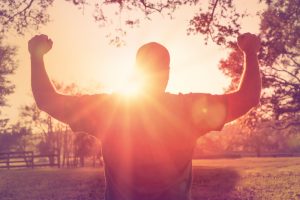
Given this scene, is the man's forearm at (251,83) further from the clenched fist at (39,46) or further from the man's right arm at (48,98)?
the clenched fist at (39,46)

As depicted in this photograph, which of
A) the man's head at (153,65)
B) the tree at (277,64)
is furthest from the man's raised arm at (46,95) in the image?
the tree at (277,64)

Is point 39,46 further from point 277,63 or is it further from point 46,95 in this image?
point 277,63

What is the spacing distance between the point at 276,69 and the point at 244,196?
1267 cm

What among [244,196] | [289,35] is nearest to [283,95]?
[289,35]

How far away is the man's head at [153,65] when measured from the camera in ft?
7.72

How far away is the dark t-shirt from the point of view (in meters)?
2.23

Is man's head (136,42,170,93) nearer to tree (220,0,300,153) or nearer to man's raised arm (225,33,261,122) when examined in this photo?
man's raised arm (225,33,261,122)

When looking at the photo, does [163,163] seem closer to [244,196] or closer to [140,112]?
[140,112]

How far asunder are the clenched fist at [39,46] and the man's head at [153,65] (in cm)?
56

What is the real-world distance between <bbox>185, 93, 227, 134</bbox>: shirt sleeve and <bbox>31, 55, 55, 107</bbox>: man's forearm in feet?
2.57

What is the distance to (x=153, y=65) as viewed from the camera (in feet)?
7.82

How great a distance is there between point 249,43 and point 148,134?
806 millimetres

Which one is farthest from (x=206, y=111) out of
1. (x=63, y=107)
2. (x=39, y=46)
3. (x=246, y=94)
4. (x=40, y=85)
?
(x=39, y=46)

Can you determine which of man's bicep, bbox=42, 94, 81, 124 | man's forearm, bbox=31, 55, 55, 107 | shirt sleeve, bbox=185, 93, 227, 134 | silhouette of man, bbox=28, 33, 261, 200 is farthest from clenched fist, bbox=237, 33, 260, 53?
man's forearm, bbox=31, 55, 55, 107
